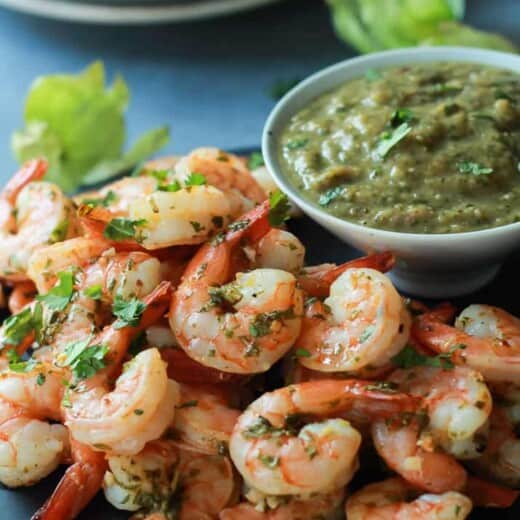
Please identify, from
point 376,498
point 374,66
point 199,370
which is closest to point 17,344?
point 199,370

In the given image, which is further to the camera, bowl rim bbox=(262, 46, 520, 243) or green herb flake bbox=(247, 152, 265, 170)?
green herb flake bbox=(247, 152, 265, 170)

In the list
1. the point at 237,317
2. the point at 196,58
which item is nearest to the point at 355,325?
the point at 237,317

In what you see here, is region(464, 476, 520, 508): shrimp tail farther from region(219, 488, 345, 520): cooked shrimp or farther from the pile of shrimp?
region(219, 488, 345, 520): cooked shrimp

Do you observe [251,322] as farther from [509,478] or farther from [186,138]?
[186,138]

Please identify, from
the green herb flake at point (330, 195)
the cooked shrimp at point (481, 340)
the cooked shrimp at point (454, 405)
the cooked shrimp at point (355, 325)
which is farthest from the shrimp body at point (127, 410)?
the green herb flake at point (330, 195)

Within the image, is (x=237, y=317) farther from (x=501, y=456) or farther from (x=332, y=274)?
(x=501, y=456)

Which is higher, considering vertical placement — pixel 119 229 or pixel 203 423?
pixel 119 229

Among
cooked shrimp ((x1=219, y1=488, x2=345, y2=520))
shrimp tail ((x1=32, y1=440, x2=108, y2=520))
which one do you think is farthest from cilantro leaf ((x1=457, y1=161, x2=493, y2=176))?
shrimp tail ((x1=32, y1=440, x2=108, y2=520))
